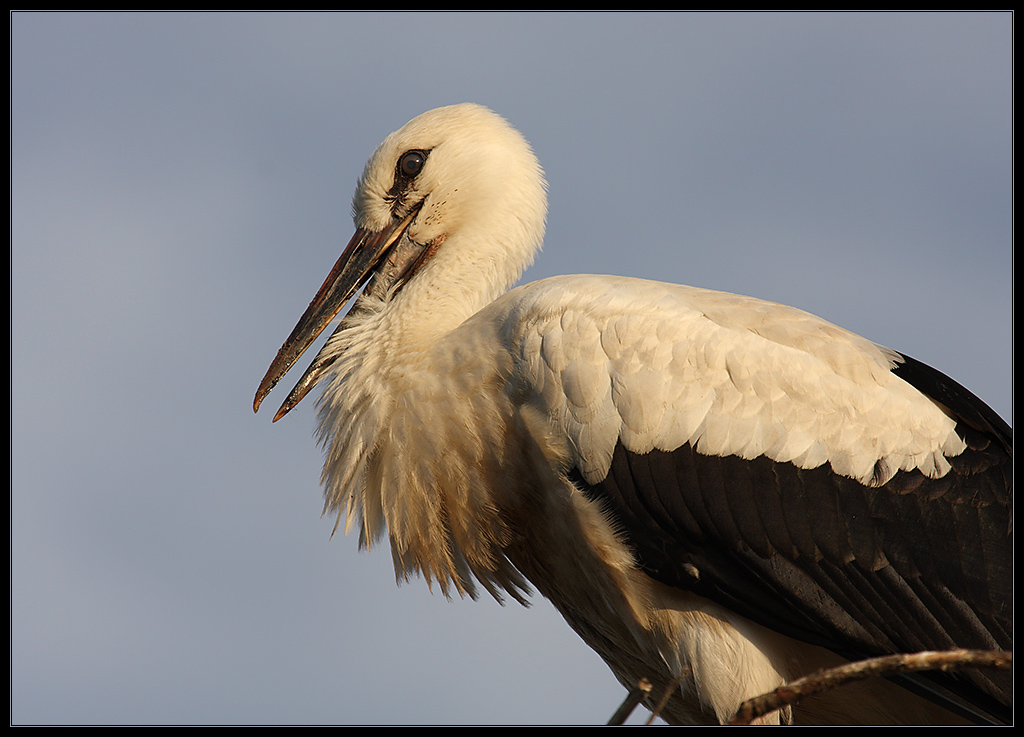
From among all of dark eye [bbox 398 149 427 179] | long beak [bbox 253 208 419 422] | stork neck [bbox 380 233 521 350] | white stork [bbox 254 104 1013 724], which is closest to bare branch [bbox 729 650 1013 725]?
white stork [bbox 254 104 1013 724]

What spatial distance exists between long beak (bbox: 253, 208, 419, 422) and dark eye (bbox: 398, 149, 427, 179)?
21 cm

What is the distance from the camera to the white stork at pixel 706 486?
392cm

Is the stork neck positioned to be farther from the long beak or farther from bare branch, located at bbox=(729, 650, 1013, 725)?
bare branch, located at bbox=(729, 650, 1013, 725)

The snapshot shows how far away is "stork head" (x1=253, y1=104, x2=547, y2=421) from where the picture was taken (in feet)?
17.1

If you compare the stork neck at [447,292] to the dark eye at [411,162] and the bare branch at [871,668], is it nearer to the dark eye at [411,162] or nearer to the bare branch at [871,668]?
the dark eye at [411,162]

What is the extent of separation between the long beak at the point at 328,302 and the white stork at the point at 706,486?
43cm

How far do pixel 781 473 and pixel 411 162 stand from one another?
2.61 m

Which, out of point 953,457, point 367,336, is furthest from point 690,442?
point 367,336

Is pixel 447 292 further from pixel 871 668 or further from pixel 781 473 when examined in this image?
pixel 871 668

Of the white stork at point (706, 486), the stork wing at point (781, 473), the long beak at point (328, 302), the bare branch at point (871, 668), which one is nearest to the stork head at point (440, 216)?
the long beak at point (328, 302)

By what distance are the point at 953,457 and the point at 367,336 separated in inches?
99.8

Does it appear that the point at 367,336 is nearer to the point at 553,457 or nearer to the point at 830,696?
the point at 553,457

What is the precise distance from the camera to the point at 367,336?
489 centimetres

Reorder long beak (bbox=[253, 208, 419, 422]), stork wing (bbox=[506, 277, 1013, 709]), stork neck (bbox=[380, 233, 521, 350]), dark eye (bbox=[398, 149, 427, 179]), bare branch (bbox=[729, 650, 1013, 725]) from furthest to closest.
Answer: dark eye (bbox=[398, 149, 427, 179])
long beak (bbox=[253, 208, 419, 422])
stork neck (bbox=[380, 233, 521, 350])
stork wing (bbox=[506, 277, 1013, 709])
bare branch (bbox=[729, 650, 1013, 725])
